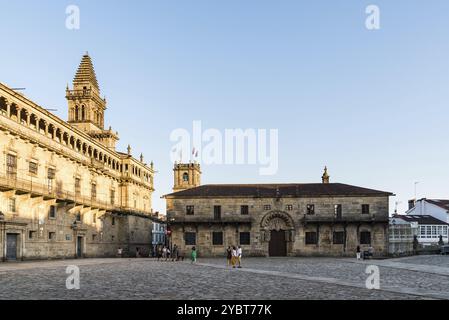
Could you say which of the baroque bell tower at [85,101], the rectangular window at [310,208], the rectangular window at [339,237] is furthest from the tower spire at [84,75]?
the rectangular window at [339,237]

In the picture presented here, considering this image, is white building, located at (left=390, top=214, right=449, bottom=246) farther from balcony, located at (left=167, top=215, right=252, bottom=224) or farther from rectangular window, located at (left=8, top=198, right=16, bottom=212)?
rectangular window, located at (left=8, top=198, right=16, bottom=212)

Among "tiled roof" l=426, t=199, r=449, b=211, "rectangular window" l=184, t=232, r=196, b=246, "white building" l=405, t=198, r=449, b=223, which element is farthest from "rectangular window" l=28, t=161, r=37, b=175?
"tiled roof" l=426, t=199, r=449, b=211

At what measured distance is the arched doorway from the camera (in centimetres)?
4894

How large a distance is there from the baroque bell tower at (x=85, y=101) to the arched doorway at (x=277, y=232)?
27721 mm

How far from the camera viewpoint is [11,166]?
34719mm

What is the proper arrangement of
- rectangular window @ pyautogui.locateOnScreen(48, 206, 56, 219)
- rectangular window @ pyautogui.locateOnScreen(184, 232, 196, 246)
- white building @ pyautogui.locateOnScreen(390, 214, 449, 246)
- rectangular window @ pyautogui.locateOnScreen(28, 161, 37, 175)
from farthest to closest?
white building @ pyautogui.locateOnScreen(390, 214, 449, 246), rectangular window @ pyautogui.locateOnScreen(184, 232, 196, 246), rectangular window @ pyautogui.locateOnScreen(48, 206, 56, 219), rectangular window @ pyautogui.locateOnScreen(28, 161, 37, 175)

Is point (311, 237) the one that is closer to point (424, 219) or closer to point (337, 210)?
point (337, 210)

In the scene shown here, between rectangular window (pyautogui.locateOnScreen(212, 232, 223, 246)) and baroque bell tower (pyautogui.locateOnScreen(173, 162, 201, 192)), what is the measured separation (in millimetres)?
46294

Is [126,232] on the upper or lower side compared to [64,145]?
lower

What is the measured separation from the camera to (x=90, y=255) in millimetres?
48969
